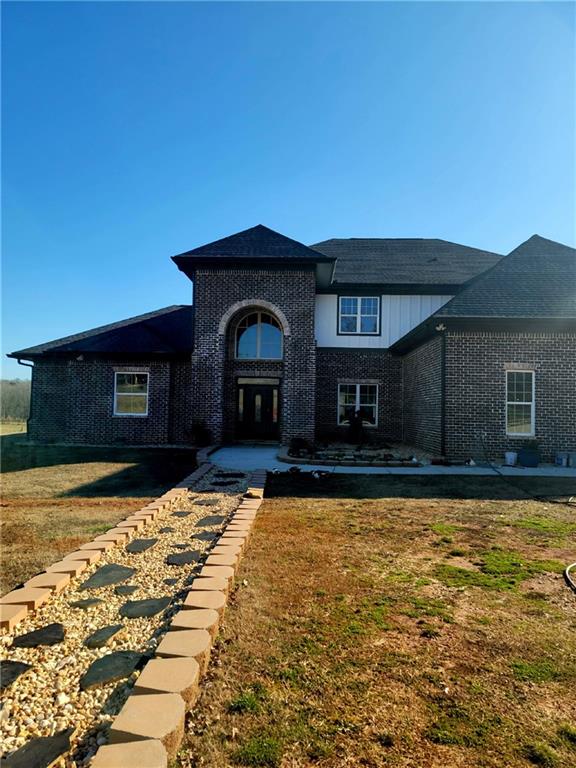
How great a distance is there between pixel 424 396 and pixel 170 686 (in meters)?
13.0

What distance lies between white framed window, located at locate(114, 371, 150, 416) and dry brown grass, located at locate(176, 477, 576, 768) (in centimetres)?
1204

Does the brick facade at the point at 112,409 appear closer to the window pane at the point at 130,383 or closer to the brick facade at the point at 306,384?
the brick facade at the point at 306,384

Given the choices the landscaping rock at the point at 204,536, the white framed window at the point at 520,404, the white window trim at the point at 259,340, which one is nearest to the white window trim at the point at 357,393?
the white window trim at the point at 259,340

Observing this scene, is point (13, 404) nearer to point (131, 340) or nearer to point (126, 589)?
point (131, 340)

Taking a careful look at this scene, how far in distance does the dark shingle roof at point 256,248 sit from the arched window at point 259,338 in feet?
7.21

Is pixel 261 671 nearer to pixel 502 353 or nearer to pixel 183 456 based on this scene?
pixel 183 456

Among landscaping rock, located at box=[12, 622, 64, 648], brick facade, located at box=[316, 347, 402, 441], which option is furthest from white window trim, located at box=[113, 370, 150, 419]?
landscaping rock, located at box=[12, 622, 64, 648]

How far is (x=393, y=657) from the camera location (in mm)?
2748

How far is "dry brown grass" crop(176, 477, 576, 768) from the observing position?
203cm

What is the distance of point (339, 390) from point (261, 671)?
15.4 m

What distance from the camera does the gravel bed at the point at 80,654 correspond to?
220cm

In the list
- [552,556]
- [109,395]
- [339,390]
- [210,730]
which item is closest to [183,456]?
[109,395]

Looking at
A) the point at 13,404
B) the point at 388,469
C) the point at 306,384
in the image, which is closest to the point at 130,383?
the point at 306,384

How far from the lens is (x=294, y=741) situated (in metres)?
2.04
